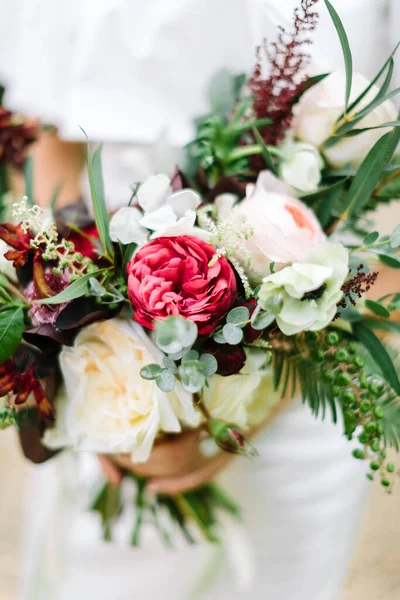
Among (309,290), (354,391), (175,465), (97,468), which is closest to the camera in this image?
(309,290)

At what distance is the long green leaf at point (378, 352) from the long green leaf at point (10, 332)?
0.32 m

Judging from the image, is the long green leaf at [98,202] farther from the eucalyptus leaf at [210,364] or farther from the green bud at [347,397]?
the green bud at [347,397]

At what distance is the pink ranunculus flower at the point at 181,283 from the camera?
15.8 inches

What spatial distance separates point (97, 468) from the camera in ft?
3.38

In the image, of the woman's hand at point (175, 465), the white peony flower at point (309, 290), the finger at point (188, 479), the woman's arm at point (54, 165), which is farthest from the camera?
the woman's arm at point (54, 165)

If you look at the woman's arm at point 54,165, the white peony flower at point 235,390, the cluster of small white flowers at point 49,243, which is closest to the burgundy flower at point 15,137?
the woman's arm at point 54,165

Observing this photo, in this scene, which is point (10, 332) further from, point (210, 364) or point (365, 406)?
point (365, 406)

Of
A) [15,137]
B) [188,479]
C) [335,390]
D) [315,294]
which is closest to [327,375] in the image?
[335,390]

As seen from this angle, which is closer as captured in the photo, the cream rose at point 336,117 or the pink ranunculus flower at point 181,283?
the pink ranunculus flower at point 181,283

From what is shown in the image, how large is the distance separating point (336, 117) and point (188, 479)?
21.6 inches

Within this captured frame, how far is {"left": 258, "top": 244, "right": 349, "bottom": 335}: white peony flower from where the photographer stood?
1.25 feet

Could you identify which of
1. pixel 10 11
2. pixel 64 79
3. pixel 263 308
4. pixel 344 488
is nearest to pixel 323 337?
pixel 263 308

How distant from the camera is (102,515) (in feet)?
3.02

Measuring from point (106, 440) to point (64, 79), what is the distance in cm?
72
